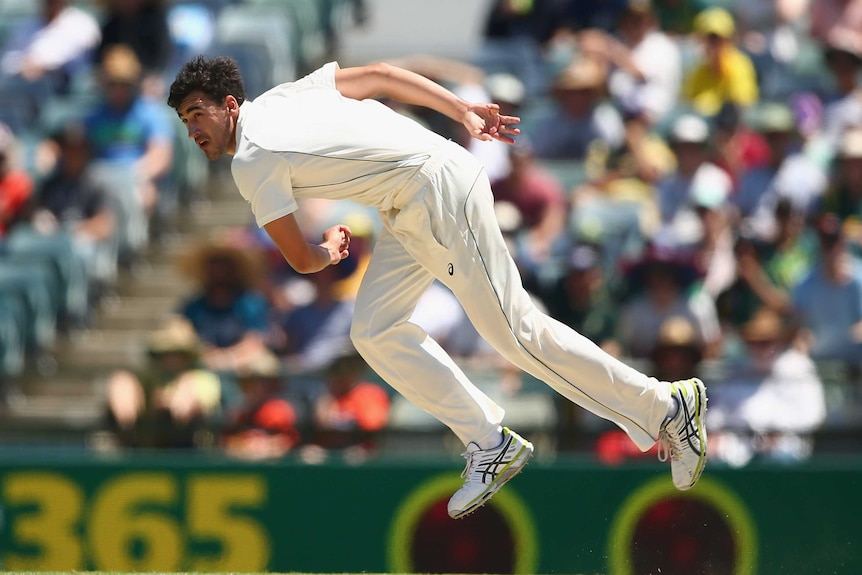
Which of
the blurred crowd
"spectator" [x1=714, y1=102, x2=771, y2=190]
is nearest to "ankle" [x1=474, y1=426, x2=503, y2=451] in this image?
the blurred crowd

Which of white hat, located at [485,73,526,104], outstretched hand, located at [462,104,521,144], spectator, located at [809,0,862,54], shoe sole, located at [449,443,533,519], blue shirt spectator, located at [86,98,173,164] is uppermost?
outstretched hand, located at [462,104,521,144]

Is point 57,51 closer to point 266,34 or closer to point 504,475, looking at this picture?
point 266,34

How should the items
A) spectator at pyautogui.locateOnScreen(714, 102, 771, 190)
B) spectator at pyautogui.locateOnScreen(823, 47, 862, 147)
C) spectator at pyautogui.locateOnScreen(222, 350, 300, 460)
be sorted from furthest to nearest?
spectator at pyautogui.locateOnScreen(823, 47, 862, 147)
spectator at pyautogui.locateOnScreen(714, 102, 771, 190)
spectator at pyautogui.locateOnScreen(222, 350, 300, 460)

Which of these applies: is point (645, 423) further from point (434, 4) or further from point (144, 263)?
point (434, 4)

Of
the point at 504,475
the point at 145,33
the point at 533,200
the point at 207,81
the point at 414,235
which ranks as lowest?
the point at 533,200

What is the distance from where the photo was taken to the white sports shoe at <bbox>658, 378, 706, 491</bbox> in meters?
6.14

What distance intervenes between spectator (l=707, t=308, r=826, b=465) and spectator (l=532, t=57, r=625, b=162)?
2.62 metres

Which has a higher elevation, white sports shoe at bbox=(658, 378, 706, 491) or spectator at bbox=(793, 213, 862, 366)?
white sports shoe at bbox=(658, 378, 706, 491)

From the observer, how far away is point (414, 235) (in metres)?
5.82

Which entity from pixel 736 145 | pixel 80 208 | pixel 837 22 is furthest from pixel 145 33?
pixel 837 22

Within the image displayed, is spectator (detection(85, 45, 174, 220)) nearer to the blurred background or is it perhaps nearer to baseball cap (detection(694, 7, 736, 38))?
the blurred background

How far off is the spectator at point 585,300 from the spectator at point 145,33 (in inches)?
168

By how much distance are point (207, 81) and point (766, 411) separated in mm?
→ 4027

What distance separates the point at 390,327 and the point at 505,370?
2472 mm
